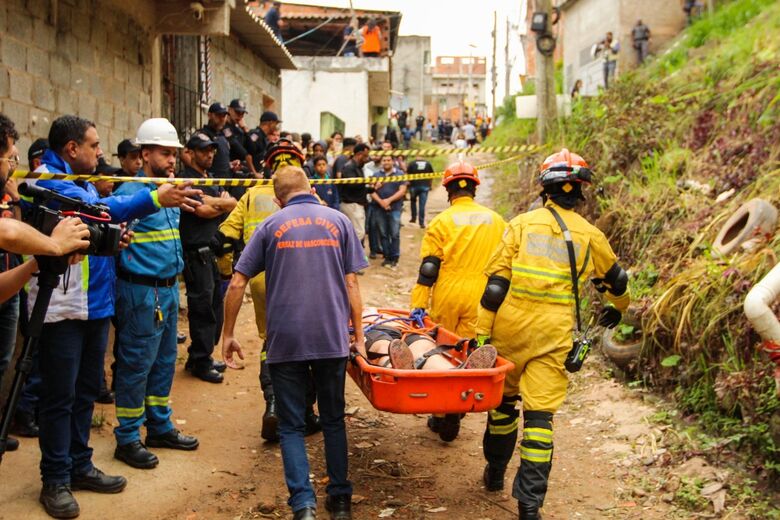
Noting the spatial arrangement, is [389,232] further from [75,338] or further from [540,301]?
[75,338]

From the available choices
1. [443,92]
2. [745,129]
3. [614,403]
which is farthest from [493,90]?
[614,403]

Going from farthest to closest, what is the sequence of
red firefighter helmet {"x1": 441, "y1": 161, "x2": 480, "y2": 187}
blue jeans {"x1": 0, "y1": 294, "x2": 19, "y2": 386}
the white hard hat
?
1. red firefighter helmet {"x1": 441, "y1": 161, "x2": 480, "y2": 187}
2. the white hard hat
3. blue jeans {"x1": 0, "y1": 294, "x2": 19, "y2": 386}

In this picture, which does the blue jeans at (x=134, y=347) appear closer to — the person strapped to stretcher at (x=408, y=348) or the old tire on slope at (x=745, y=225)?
the person strapped to stretcher at (x=408, y=348)

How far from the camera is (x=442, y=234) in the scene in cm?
571

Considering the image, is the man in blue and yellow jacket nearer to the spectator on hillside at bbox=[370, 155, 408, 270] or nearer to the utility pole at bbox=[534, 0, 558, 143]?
the spectator on hillside at bbox=[370, 155, 408, 270]

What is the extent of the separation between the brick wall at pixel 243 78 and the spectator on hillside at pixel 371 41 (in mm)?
7795

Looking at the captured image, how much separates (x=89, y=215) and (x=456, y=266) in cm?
281

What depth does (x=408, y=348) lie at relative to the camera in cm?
457

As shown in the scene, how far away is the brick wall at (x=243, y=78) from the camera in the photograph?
1179 centimetres

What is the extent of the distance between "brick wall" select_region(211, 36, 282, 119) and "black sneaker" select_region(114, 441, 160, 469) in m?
7.65

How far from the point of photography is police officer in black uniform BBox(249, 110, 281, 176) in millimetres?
9695

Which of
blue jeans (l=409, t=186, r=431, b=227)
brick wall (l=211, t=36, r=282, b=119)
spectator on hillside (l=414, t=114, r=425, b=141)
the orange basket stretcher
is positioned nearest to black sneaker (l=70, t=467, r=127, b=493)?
the orange basket stretcher

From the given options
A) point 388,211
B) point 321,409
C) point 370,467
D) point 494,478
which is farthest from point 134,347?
point 388,211

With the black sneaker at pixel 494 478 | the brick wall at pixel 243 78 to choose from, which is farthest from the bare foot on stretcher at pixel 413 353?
the brick wall at pixel 243 78
